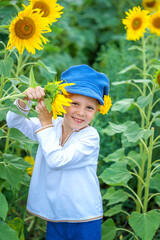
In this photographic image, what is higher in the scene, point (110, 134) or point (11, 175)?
point (110, 134)

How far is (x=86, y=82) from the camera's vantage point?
1.55m

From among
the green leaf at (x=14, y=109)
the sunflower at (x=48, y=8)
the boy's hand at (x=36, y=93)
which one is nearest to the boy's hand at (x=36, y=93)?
the boy's hand at (x=36, y=93)

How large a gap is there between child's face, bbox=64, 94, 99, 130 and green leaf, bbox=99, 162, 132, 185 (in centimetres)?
51

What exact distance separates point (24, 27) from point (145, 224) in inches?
46.0

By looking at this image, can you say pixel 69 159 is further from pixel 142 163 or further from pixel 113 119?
pixel 113 119

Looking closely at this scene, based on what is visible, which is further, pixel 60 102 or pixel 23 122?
pixel 23 122

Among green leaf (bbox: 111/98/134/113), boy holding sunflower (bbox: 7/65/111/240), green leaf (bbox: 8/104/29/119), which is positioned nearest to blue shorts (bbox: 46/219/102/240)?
boy holding sunflower (bbox: 7/65/111/240)

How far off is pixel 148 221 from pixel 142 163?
429mm

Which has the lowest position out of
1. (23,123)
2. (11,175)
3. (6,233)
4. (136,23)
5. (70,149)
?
(6,233)

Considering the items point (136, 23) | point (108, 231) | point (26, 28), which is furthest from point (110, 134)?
point (26, 28)

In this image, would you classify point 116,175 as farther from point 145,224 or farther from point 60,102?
point 60,102

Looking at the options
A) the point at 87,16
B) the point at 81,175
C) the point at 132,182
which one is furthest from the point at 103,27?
the point at 81,175

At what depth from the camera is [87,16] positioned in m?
5.30

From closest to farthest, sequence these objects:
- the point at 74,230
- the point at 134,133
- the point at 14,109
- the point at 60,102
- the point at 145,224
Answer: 1. the point at 60,102
2. the point at 14,109
3. the point at 74,230
4. the point at 145,224
5. the point at 134,133
